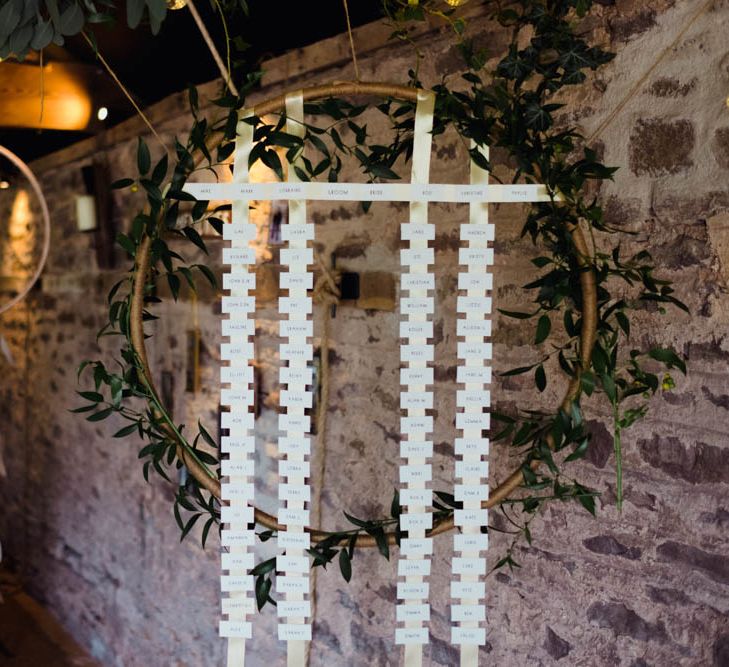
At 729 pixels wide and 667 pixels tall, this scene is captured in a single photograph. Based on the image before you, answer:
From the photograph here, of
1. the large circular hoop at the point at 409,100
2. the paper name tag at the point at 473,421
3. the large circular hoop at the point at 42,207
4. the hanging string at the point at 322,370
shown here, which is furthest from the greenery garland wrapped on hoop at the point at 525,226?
the large circular hoop at the point at 42,207

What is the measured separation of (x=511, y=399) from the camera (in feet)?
7.07

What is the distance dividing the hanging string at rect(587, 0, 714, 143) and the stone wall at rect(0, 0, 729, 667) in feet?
0.04

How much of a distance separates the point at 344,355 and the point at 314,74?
97cm

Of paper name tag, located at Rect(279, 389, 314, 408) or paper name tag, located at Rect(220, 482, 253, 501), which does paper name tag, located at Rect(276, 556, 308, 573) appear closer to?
paper name tag, located at Rect(220, 482, 253, 501)

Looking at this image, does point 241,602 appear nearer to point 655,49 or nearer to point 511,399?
point 511,399

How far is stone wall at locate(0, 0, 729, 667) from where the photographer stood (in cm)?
176

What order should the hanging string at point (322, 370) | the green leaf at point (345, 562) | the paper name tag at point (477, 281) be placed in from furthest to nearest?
the hanging string at point (322, 370) < the green leaf at point (345, 562) < the paper name tag at point (477, 281)

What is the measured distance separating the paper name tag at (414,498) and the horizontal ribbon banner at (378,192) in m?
0.60

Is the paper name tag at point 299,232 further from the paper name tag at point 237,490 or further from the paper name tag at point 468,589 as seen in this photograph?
the paper name tag at point 468,589

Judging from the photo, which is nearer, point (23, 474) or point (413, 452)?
point (413, 452)

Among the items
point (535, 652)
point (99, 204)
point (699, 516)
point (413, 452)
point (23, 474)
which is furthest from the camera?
point (23, 474)

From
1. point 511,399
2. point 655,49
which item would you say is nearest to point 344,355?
point 511,399

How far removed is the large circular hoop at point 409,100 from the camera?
1.64m

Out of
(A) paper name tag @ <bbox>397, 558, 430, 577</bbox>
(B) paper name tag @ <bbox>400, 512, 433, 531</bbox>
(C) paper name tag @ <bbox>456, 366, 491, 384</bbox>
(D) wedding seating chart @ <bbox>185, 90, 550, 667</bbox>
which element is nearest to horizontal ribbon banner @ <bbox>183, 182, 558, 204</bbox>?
(D) wedding seating chart @ <bbox>185, 90, 550, 667</bbox>
